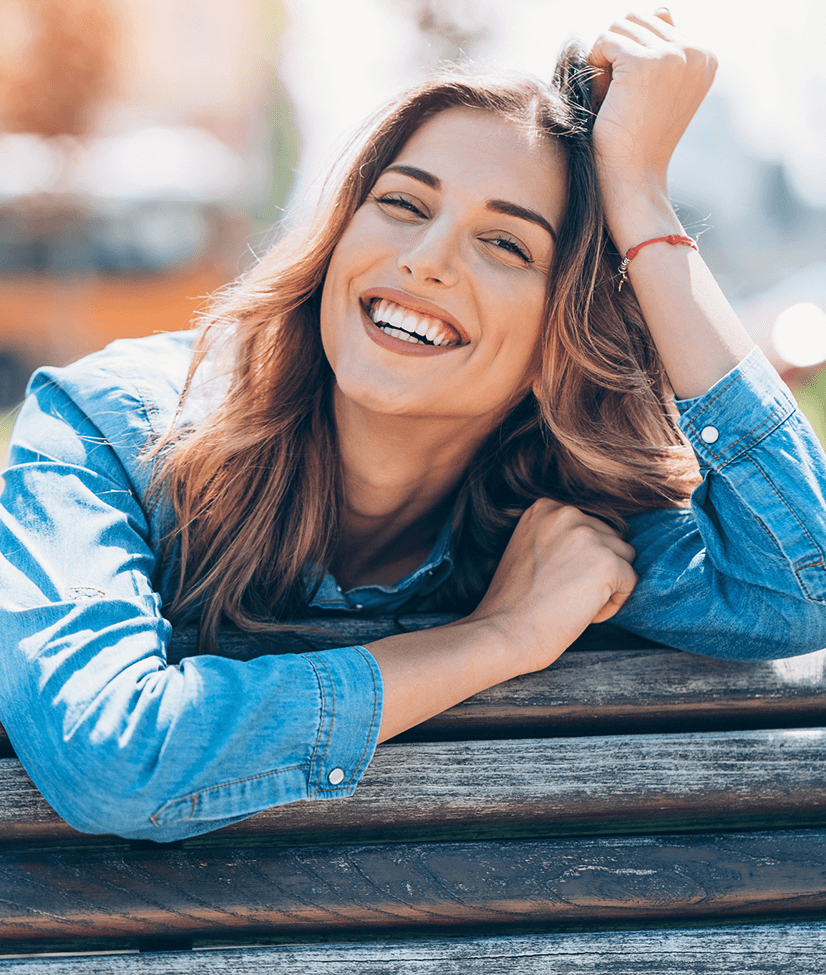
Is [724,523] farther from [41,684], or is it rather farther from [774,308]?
[774,308]

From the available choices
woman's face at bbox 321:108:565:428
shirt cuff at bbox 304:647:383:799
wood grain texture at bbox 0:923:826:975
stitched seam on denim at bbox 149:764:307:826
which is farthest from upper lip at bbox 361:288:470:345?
wood grain texture at bbox 0:923:826:975

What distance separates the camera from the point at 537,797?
4.79ft

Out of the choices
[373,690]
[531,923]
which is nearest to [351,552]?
[373,690]

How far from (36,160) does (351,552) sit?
14.4 meters

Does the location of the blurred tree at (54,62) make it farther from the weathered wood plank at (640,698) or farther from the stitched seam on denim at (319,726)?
the stitched seam on denim at (319,726)

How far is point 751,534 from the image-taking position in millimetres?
1632

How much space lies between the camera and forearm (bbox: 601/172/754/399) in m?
1.67

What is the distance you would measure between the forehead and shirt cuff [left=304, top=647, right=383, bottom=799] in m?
1.04

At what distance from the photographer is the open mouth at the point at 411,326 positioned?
1832 mm

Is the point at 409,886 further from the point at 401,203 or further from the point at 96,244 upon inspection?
the point at 96,244

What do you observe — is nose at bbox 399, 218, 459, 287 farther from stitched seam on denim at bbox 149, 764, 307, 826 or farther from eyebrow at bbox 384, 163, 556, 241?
stitched seam on denim at bbox 149, 764, 307, 826

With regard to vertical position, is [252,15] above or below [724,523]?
above

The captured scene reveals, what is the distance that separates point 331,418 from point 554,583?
780mm

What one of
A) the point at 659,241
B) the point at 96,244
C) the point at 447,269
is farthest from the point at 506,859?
the point at 96,244
